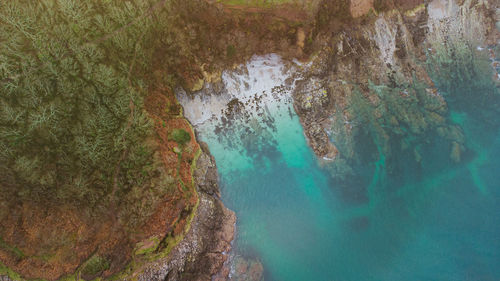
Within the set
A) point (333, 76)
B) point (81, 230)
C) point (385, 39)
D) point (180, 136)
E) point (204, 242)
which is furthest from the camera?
point (385, 39)

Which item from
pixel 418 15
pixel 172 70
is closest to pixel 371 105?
pixel 418 15

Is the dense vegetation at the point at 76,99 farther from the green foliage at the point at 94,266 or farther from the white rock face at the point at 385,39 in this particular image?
the white rock face at the point at 385,39

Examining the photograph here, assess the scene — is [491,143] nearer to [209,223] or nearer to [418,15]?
[418,15]

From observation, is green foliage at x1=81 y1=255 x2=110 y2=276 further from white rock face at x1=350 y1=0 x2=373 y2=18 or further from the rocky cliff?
white rock face at x1=350 y1=0 x2=373 y2=18

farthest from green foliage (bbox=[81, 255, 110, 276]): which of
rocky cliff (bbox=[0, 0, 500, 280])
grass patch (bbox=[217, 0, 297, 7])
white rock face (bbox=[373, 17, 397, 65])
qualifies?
white rock face (bbox=[373, 17, 397, 65])

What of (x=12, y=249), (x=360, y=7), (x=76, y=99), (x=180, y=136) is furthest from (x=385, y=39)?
(x=12, y=249)

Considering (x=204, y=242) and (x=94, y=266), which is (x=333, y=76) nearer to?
(x=204, y=242)

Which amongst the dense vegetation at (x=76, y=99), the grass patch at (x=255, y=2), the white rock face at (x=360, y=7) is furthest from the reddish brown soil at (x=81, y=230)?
the white rock face at (x=360, y=7)
